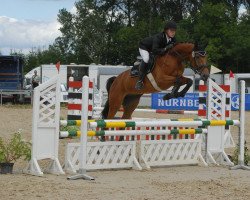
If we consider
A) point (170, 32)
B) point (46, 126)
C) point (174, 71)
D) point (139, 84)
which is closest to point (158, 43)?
point (170, 32)

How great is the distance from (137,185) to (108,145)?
4.57 ft

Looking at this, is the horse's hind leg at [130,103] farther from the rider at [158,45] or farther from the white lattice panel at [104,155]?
the white lattice panel at [104,155]

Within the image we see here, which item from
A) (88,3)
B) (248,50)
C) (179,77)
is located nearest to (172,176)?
(179,77)

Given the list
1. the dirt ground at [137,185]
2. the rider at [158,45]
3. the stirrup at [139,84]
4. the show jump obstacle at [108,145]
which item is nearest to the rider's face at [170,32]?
the rider at [158,45]

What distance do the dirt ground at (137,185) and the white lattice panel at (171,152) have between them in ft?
0.57

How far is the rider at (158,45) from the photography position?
912 cm

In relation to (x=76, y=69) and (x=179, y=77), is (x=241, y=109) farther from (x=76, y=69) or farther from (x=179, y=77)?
(x=76, y=69)

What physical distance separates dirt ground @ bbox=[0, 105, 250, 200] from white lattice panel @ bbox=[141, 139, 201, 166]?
0.57ft

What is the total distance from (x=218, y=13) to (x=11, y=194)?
3998cm

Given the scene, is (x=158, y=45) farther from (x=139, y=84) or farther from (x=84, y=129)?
(x=84, y=129)

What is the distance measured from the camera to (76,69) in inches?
1346

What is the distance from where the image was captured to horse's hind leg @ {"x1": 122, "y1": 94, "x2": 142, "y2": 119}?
32.6 ft

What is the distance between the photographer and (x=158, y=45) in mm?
9203

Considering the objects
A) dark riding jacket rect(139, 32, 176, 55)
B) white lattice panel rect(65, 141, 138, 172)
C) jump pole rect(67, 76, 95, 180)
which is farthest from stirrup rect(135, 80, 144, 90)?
jump pole rect(67, 76, 95, 180)
